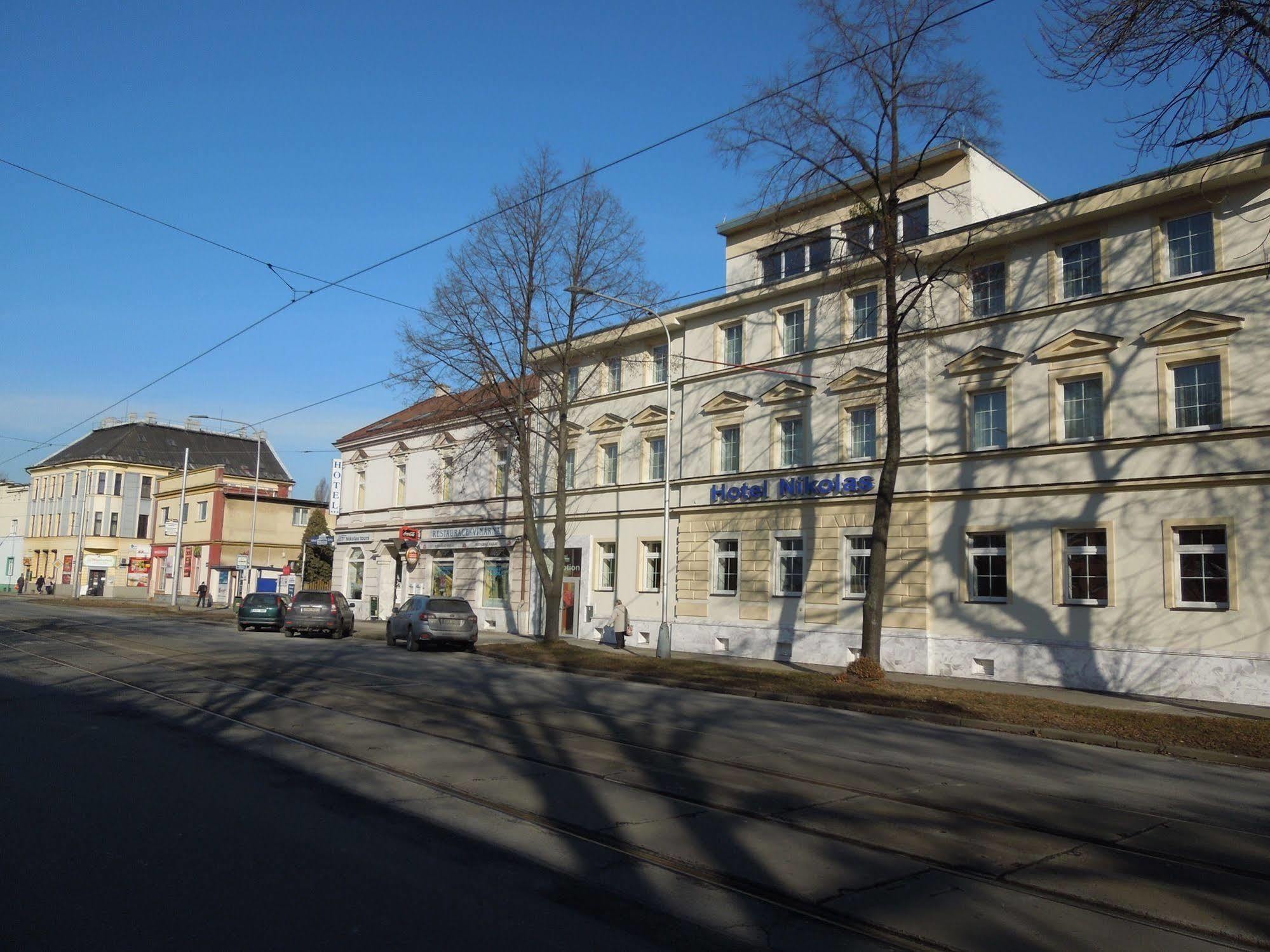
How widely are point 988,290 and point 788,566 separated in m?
9.12

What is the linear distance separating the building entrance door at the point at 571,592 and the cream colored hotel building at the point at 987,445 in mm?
670

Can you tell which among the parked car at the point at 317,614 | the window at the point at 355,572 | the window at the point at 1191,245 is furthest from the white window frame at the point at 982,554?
the window at the point at 355,572

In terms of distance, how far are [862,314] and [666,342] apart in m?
7.88

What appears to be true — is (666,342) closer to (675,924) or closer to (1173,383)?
(1173,383)

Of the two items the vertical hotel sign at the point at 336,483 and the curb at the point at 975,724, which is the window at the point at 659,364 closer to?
the curb at the point at 975,724

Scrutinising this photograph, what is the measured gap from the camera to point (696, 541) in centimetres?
2947

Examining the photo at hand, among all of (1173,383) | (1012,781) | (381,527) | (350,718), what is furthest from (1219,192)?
(381,527)

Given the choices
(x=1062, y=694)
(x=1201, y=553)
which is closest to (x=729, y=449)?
(x=1062, y=694)

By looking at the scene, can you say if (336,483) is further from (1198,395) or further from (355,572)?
(1198,395)

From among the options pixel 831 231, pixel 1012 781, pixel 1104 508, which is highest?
pixel 831 231

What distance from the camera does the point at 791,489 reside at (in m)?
26.8

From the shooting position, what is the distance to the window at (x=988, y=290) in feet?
75.7

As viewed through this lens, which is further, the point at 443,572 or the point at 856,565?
the point at 443,572

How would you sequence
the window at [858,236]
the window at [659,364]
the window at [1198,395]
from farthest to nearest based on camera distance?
1. the window at [659,364]
2. the window at [858,236]
3. the window at [1198,395]
